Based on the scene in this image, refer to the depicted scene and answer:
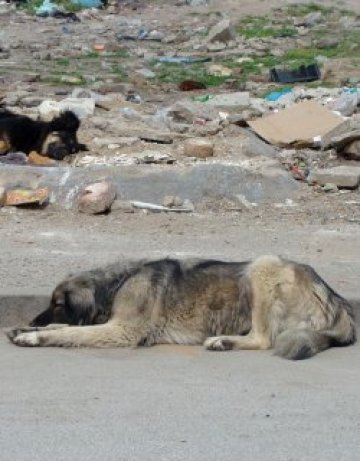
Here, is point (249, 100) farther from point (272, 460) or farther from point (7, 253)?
point (272, 460)

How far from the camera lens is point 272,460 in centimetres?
472

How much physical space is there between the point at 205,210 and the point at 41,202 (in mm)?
1390

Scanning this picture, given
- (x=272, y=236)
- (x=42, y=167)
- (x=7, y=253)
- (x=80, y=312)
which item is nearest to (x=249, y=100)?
(x=42, y=167)

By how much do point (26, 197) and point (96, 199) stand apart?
1.95 feet

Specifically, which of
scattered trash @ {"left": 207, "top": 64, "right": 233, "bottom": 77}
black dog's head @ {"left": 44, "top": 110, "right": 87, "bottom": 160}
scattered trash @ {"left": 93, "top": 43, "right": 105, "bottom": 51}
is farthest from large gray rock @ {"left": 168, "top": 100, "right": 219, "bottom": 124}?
scattered trash @ {"left": 93, "top": 43, "right": 105, "bottom": 51}

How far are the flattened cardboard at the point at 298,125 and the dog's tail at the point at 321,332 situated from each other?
540cm

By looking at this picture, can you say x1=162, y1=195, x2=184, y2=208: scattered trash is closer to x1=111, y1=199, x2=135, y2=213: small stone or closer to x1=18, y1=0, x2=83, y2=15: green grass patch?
→ x1=111, y1=199, x2=135, y2=213: small stone

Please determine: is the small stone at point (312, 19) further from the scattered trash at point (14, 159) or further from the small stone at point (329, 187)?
the small stone at point (329, 187)

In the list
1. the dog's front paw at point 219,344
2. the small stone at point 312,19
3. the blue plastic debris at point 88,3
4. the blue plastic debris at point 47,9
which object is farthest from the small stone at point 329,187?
the blue plastic debris at point 88,3

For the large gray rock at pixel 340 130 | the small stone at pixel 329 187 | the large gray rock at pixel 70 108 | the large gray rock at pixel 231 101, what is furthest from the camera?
the large gray rock at pixel 231 101

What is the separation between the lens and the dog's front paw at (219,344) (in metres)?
6.67

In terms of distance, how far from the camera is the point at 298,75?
62.3ft

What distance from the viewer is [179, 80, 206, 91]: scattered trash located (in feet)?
60.0

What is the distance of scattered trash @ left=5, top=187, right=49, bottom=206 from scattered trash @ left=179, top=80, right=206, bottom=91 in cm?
845
